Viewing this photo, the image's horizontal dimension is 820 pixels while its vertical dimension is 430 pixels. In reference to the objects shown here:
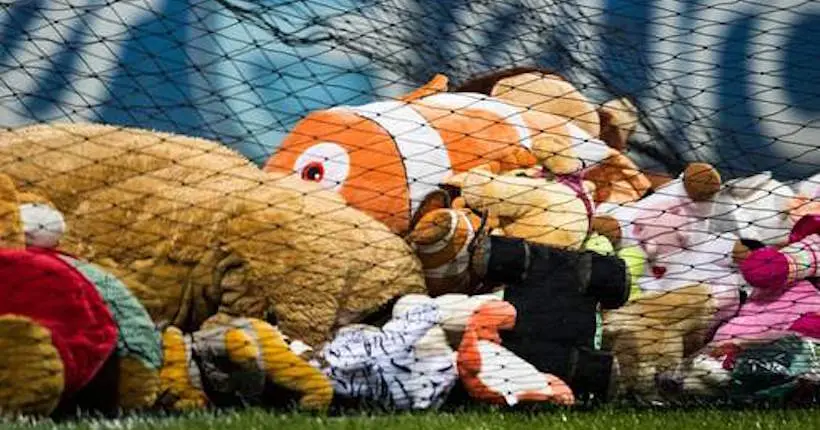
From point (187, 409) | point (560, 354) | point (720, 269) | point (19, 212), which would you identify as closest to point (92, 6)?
point (19, 212)

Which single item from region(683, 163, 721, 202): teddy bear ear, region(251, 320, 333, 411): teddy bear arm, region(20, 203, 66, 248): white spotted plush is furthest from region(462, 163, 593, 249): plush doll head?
region(20, 203, 66, 248): white spotted plush

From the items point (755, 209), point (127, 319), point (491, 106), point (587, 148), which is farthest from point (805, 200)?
point (127, 319)

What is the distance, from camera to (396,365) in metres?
3.21

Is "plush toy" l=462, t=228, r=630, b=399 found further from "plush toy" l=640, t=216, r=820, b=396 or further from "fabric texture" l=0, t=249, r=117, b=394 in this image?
"fabric texture" l=0, t=249, r=117, b=394

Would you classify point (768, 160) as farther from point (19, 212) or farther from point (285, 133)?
point (19, 212)

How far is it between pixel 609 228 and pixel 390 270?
0.59 m

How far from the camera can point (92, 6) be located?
3.59 meters

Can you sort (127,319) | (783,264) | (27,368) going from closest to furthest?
(27,368)
(127,319)
(783,264)

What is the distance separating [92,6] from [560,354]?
1237mm

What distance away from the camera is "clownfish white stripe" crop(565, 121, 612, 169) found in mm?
3889

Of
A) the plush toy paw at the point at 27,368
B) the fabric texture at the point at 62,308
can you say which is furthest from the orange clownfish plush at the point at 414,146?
the plush toy paw at the point at 27,368

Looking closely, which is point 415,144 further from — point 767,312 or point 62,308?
point 62,308

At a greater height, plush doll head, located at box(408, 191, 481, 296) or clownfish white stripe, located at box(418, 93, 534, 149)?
clownfish white stripe, located at box(418, 93, 534, 149)

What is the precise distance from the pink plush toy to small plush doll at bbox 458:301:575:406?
460 millimetres
